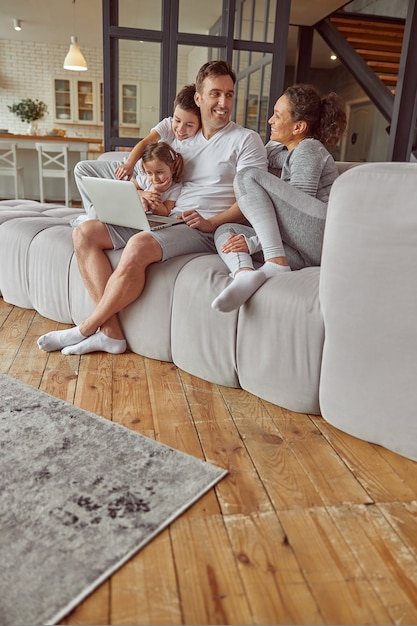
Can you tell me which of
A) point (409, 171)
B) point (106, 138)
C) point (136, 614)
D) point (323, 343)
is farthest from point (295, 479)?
point (106, 138)

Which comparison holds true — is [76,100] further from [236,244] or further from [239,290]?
[239,290]

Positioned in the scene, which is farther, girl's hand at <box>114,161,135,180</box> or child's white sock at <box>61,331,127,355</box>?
girl's hand at <box>114,161,135,180</box>

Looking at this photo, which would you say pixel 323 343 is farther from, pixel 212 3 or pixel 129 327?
pixel 212 3

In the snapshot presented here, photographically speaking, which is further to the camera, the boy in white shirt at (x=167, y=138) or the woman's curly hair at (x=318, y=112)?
the boy in white shirt at (x=167, y=138)

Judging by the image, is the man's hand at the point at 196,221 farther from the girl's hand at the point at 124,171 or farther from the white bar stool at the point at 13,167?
the white bar stool at the point at 13,167

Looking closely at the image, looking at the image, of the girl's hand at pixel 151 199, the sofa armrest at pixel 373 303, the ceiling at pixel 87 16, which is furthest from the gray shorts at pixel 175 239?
the ceiling at pixel 87 16

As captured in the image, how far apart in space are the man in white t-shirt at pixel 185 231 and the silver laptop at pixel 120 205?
1.7 inches

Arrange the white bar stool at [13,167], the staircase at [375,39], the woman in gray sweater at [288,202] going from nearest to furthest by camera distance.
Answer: the woman in gray sweater at [288,202]
the staircase at [375,39]
the white bar stool at [13,167]

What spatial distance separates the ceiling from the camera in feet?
12.0

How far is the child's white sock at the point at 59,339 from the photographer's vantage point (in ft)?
6.41

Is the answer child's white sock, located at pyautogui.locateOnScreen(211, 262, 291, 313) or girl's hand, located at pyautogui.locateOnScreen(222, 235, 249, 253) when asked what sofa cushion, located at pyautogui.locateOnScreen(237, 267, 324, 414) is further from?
girl's hand, located at pyautogui.locateOnScreen(222, 235, 249, 253)

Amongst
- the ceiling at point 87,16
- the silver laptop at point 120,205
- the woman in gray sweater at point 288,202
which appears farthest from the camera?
the ceiling at point 87,16

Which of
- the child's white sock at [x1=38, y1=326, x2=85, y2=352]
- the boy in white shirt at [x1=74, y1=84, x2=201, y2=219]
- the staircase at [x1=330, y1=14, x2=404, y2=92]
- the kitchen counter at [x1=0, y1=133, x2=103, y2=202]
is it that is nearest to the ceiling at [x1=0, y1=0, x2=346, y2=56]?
the staircase at [x1=330, y1=14, x2=404, y2=92]

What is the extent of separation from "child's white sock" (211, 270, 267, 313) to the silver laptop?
1.60ft
